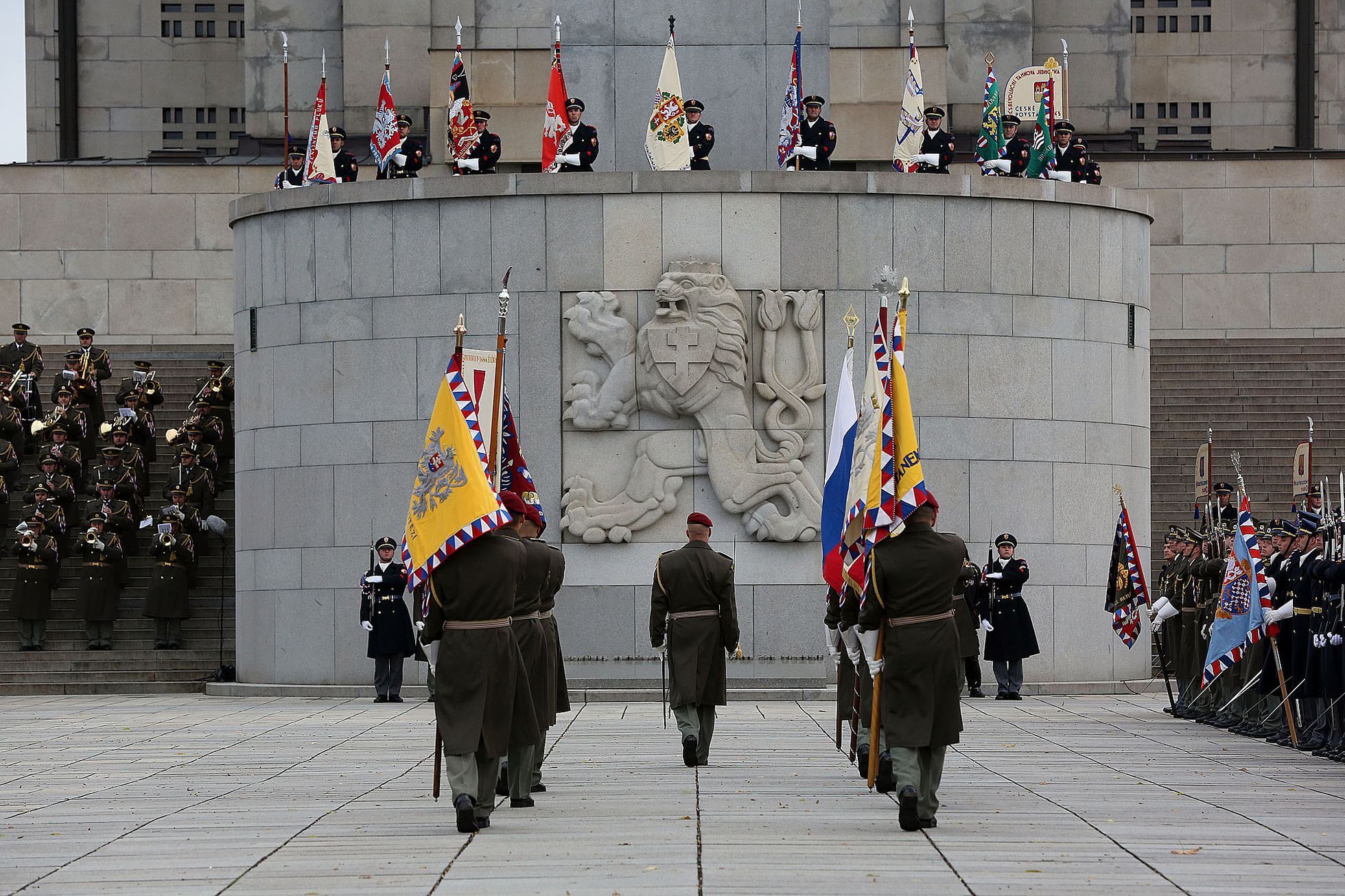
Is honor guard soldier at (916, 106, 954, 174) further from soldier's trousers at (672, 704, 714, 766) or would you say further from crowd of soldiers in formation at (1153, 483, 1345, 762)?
soldier's trousers at (672, 704, 714, 766)

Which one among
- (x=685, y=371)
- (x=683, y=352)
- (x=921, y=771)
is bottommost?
(x=921, y=771)

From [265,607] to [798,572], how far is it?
5888 mm

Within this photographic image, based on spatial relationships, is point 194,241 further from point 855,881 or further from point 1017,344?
point 855,881

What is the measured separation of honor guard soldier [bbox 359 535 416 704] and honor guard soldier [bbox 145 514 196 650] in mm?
3579

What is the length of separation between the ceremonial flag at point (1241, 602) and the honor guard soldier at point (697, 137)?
8505 millimetres

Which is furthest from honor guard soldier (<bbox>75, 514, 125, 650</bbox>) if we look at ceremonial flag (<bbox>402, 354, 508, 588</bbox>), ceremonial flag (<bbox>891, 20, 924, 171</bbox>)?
A: ceremonial flag (<bbox>402, 354, 508, 588</bbox>)

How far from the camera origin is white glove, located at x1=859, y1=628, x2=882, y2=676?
11.2 meters

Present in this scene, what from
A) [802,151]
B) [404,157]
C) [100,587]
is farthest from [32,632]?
[802,151]

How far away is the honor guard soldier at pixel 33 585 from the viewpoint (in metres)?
23.7

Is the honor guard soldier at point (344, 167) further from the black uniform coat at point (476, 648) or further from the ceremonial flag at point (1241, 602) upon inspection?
the black uniform coat at point (476, 648)

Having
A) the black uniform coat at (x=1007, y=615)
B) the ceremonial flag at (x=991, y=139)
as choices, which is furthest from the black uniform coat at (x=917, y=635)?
the ceremonial flag at (x=991, y=139)

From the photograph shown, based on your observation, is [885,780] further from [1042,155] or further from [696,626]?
[1042,155]

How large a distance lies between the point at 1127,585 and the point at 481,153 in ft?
28.4

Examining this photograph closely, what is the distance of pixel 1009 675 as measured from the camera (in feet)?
68.9
